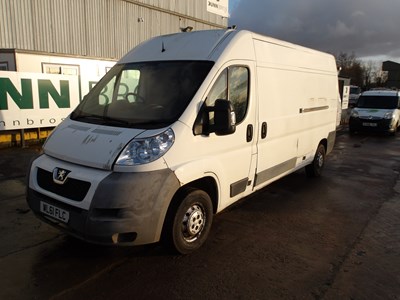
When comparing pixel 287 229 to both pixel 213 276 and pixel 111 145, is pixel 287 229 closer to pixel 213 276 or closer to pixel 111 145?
pixel 213 276

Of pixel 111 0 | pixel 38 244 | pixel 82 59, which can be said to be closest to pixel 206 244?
pixel 38 244

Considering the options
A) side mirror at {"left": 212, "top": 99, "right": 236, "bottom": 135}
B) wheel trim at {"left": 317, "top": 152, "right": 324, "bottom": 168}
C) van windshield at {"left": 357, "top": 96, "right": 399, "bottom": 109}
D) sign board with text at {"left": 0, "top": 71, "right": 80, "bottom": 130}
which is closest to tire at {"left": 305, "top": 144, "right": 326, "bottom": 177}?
wheel trim at {"left": 317, "top": 152, "right": 324, "bottom": 168}

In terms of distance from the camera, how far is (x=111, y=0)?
55.7 ft

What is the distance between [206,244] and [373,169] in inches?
236

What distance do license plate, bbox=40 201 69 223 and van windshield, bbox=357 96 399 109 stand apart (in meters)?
15.7

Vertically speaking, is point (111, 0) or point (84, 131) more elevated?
point (111, 0)

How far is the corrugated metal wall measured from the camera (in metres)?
13.8

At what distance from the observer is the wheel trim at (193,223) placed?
12.3 ft

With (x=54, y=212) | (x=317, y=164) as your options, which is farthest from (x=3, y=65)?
(x=317, y=164)

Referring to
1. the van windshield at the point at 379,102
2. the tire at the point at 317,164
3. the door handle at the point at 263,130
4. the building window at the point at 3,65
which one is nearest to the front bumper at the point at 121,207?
the door handle at the point at 263,130

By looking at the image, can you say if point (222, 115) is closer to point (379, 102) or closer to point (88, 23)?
point (88, 23)

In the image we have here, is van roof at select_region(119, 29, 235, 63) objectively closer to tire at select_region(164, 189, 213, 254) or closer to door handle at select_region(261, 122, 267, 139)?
door handle at select_region(261, 122, 267, 139)

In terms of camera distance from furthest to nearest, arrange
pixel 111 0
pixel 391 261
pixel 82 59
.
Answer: pixel 111 0 → pixel 82 59 → pixel 391 261

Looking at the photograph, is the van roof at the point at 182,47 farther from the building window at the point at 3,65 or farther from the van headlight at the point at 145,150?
the building window at the point at 3,65
